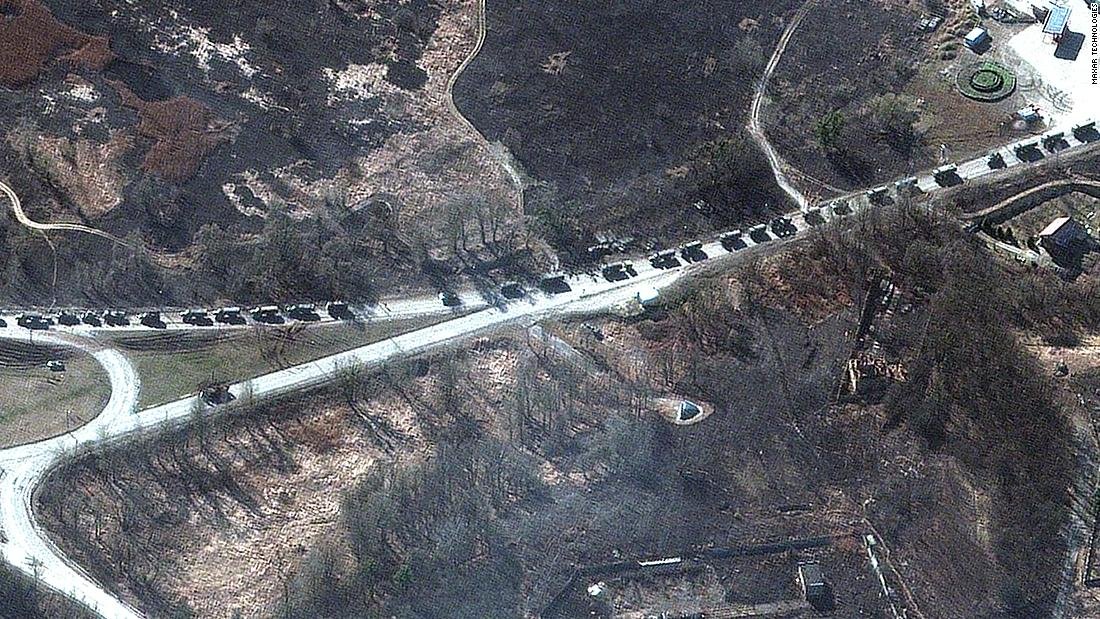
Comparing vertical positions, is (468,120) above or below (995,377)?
above

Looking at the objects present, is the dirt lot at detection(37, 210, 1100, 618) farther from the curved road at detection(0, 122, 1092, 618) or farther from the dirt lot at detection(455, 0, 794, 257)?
the dirt lot at detection(455, 0, 794, 257)

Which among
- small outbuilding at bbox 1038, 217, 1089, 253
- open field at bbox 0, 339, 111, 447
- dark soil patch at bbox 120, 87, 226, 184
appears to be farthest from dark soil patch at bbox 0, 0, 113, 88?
small outbuilding at bbox 1038, 217, 1089, 253

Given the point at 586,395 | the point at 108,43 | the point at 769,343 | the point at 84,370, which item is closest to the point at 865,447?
the point at 769,343

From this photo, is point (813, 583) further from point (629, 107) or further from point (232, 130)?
point (232, 130)

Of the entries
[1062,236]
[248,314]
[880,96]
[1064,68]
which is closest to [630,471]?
[248,314]

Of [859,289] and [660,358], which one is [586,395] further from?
[859,289]

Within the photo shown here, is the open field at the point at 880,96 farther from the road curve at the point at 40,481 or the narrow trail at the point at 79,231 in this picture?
the road curve at the point at 40,481
